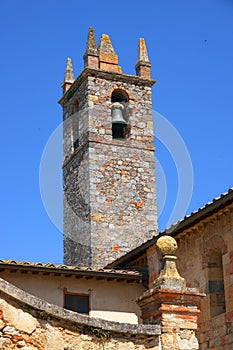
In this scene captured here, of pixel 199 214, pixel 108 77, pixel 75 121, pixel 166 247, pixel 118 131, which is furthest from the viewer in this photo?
pixel 75 121

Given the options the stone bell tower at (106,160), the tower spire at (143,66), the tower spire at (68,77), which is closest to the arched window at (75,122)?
the stone bell tower at (106,160)

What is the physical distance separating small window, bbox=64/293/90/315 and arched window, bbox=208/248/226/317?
3.13 metres

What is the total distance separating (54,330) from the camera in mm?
7039

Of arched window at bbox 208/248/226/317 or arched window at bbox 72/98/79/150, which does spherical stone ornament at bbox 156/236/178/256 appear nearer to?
arched window at bbox 208/248/226/317

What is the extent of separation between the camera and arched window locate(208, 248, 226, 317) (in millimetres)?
13008

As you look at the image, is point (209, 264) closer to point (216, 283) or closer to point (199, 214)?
point (216, 283)

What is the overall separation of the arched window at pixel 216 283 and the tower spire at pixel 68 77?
13.2m

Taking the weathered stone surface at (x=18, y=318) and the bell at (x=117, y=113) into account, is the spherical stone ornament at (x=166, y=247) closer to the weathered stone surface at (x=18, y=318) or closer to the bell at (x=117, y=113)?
the weathered stone surface at (x=18, y=318)

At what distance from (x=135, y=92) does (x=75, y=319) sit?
660 inches

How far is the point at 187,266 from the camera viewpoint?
14.2 meters

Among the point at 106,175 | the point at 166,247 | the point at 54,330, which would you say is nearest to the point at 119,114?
the point at 106,175

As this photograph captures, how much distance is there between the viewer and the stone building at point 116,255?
285 inches

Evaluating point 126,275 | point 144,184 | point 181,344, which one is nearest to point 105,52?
point 144,184

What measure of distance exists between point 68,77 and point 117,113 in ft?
11.6
